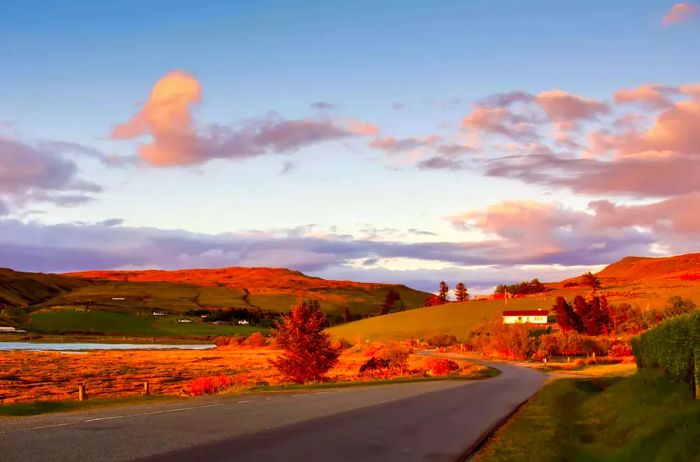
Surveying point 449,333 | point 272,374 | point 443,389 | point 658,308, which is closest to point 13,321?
point 449,333

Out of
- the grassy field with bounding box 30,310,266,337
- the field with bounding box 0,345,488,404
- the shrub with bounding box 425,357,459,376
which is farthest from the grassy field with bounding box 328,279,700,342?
the shrub with bounding box 425,357,459,376

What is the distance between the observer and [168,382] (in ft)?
194

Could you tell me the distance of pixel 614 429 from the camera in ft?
69.1

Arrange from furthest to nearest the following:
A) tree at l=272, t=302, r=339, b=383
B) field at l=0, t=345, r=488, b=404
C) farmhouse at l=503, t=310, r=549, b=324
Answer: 1. farmhouse at l=503, t=310, r=549, b=324
2. tree at l=272, t=302, r=339, b=383
3. field at l=0, t=345, r=488, b=404

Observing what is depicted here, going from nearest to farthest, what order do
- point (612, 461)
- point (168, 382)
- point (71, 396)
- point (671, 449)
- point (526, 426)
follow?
point (671, 449) < point (612, 461) < point (526, 426) < point (71, 396) < point (168, 382)

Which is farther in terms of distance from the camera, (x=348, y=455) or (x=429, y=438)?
(x=429, y=438)

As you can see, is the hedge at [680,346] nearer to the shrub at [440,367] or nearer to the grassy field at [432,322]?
the shrub at [440,367]

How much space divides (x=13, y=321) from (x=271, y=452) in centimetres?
18158

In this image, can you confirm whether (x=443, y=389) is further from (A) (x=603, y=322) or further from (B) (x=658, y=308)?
(B) (x=658, y=308)

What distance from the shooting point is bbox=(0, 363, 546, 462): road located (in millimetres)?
15680

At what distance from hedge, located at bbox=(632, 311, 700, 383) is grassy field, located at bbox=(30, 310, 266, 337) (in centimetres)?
15418

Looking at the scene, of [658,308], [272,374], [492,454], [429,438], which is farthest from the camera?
[658,308]

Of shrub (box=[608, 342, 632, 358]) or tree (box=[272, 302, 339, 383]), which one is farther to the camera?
shrub (box=[608, 342, 632, 358])

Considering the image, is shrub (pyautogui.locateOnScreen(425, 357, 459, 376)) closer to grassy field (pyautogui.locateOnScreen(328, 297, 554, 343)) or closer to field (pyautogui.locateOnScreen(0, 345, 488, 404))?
field (pyautogui.locateOnScreen(0, 345, 488, 404))
